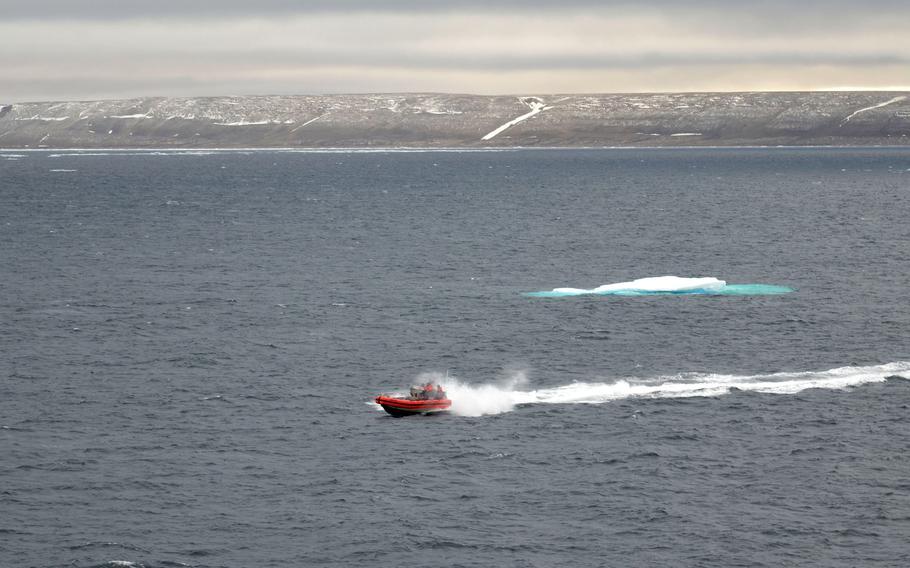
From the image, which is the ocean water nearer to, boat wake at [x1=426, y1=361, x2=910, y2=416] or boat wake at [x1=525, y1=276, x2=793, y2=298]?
boat wake at [x1=426, y1=361, x2=910, y2=416]

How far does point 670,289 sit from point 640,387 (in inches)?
1652

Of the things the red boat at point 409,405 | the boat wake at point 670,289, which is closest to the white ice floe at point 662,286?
the boat wake at point 670,289

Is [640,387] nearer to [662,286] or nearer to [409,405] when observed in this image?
[409,405]

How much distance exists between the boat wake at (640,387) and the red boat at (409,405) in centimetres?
126

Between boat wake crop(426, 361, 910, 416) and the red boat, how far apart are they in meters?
1.26

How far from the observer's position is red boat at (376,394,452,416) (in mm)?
83875

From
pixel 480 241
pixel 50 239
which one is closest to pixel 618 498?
pixel 480 241

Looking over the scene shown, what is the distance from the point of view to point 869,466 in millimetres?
72062

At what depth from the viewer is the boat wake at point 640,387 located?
86938mm

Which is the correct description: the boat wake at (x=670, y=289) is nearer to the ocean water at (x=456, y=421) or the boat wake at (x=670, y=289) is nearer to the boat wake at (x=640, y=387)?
the ocean water at (x=456, y=421)

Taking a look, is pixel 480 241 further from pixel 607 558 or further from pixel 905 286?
pixel 607 558

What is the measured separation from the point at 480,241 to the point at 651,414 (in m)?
104

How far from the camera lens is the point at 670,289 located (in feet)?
427

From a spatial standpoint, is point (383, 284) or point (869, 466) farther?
point (383, 284)
